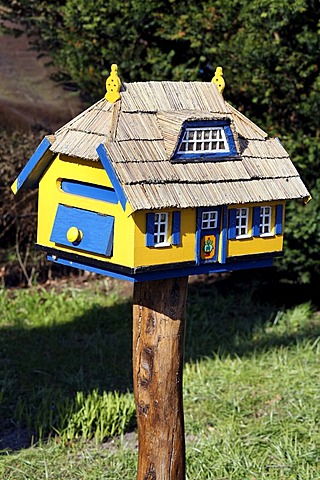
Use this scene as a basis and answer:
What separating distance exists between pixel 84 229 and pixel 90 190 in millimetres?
163

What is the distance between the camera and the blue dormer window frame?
379 centimetres

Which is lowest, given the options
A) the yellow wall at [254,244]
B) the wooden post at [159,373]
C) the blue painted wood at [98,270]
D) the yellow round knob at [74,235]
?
the wooden post at [159,373]

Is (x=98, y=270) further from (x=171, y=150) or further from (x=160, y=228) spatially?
(x=171, y=150)

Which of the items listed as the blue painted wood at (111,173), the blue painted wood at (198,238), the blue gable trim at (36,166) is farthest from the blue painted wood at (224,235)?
the blue gable trim at (36,166)

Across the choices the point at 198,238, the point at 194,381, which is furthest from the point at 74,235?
the point at 194,381

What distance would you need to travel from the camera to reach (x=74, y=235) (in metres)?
3.85

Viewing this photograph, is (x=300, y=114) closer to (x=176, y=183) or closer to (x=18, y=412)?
(x=18, y=412)

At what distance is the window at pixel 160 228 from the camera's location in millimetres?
3689

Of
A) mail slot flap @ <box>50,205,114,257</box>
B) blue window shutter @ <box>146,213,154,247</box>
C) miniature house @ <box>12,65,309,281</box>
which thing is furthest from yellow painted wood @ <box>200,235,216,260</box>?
mail slot flap @ <box>50,205,114,257</box>

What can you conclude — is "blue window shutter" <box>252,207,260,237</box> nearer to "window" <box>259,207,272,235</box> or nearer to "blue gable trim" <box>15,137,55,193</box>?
"window" <box>259,207,272,235</box>

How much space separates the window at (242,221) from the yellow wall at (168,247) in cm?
26

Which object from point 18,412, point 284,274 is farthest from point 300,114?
point 18,412

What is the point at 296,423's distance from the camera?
5465 mm

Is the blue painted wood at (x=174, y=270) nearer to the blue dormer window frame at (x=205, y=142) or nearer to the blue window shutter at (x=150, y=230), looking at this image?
the blue window shutter at (x=150, y=230)
